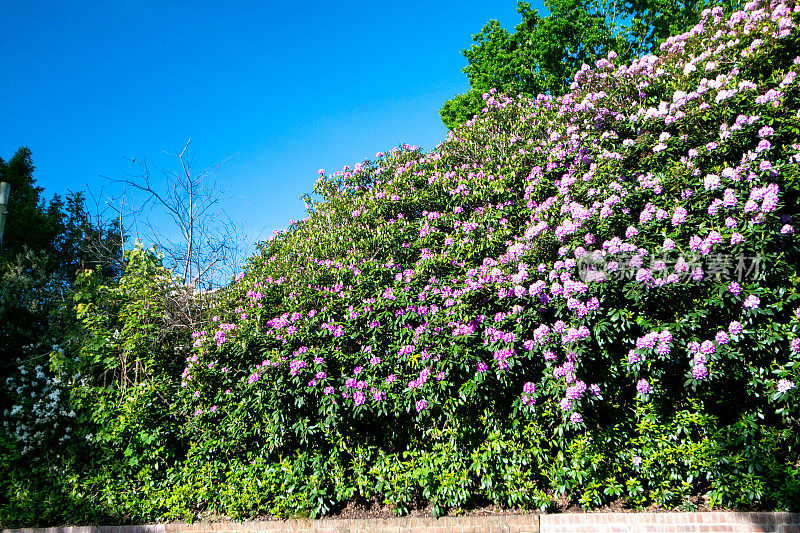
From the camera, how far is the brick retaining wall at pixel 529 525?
3.69 metres

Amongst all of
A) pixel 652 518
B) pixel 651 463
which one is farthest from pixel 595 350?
pixel 652 518

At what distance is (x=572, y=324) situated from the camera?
4.13m

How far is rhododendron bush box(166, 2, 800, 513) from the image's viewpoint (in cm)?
391

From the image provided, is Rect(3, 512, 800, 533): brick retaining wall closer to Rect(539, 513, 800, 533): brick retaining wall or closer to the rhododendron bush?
Rect(539, 513, 800, 533): brick retaining wall

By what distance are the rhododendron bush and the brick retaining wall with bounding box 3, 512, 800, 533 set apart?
19cm

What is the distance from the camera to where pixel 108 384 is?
6.68 m

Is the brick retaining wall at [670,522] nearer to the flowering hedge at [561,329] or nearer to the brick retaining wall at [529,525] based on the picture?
the brick retaining wall at [529,525]

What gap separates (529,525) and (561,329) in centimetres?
184

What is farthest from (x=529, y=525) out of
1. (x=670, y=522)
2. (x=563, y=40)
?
(x=563, y=40)

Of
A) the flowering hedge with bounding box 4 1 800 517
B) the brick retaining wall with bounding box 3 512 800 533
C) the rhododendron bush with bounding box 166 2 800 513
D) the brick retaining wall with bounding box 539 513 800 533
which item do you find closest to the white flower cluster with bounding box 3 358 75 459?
the brick retaining wall with bounding box 3 512 800 533

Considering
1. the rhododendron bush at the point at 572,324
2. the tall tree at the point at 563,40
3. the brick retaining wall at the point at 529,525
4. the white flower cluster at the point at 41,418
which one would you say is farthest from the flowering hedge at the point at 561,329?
the tall tree at the point at 563,40

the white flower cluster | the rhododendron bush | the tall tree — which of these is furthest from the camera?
the tall tree

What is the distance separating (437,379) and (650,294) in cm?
203

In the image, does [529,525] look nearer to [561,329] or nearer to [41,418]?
[561,329]
